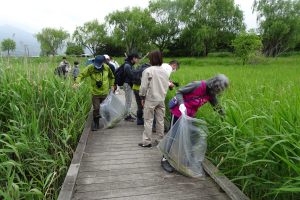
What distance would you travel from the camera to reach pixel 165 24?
3944cm

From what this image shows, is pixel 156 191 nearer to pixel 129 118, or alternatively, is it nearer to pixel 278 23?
pixel 129 118

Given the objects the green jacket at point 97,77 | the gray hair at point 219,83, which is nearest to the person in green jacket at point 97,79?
the green jacket at point 97,77

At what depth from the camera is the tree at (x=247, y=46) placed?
72.8 ft

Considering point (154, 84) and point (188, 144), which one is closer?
point (188, 144)

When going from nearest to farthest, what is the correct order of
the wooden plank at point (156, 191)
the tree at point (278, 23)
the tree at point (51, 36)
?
the wooden plank at point (156, 191) < the tree at point (278, 23) < the tree at point (51, 36)

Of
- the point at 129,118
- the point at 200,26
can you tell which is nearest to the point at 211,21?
the point at 200,26

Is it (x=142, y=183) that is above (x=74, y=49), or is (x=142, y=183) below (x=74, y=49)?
below

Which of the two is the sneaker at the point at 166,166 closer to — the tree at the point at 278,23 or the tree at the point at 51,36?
the tree at the point at 278,23

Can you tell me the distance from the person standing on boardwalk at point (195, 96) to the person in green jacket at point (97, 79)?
6.50 feet

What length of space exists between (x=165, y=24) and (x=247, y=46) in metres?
19.1

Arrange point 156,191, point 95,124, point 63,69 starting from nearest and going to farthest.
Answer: point 156,191 < point 95,124 < point 63,69

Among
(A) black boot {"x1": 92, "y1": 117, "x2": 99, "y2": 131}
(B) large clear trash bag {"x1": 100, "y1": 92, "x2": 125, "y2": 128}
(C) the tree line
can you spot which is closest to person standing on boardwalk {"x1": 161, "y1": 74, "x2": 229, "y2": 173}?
(B) large clear trash bag {"x1": 100, "y1": 92, "x2": 125, "y2": 128}

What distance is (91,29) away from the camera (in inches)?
2142

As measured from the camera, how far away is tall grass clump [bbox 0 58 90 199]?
3008mm
